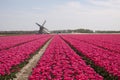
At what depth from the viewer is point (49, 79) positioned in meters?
8.26

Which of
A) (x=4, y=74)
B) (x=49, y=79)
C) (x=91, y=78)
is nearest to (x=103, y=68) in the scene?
(x=91, y=78)

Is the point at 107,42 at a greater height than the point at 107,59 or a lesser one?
lesser

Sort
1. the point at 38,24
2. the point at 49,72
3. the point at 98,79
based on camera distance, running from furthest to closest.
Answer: the point at 38,24 → the point at 49,72 → the point at 98,79

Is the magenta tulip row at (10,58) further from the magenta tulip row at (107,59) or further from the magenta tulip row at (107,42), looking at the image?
the magenta tulip row at (107,42)

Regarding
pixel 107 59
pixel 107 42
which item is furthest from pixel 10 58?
pixel 107 42

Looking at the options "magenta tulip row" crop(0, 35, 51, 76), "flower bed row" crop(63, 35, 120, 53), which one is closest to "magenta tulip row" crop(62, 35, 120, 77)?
"flower bed row" crop(63, 35, 120, 53)

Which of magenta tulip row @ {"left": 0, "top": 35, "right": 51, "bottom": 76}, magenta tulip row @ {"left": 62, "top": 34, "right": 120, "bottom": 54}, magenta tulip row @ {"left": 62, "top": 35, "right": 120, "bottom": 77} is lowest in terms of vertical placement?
magenta tulip row @ {"left": 62, "top": 34, "right": 120, "bottom": 54}

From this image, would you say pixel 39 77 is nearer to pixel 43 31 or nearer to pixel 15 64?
pixel 15 64

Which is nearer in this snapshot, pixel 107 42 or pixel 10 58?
pixel 10 58

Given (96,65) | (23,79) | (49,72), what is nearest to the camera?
(49,72)

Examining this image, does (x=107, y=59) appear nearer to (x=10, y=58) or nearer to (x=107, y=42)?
(x=10, y=58)

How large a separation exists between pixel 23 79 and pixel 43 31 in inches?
4187

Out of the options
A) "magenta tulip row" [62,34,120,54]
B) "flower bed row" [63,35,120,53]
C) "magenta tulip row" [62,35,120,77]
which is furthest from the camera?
"magenta tulip row" [62,34,120,54]

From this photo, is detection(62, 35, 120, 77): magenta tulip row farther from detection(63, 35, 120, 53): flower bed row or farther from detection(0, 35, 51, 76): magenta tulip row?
detection(0, 35, 51, 76): magenta tulip row
